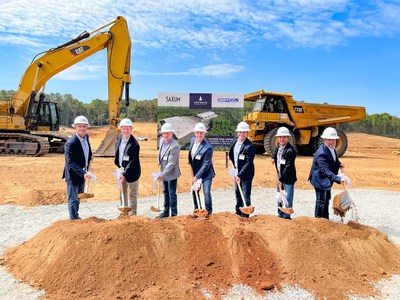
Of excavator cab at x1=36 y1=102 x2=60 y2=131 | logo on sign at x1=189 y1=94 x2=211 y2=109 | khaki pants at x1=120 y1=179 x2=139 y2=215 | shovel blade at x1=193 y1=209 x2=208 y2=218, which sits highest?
logo on sign at x1=189 y1=94 x2=211 y2=109

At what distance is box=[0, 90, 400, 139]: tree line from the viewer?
54.6 metres

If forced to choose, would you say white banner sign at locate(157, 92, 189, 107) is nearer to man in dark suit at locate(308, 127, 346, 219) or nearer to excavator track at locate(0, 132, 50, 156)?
excavator track at locate(0, 132, 50, 156)

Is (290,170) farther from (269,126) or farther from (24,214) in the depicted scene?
(269,126)

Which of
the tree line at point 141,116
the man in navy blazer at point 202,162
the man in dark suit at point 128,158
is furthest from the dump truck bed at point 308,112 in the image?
the tree line at point 141,116

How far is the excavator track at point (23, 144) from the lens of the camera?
15656 millimetres

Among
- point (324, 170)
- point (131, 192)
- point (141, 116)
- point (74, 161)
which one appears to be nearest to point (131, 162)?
point (131, 192)

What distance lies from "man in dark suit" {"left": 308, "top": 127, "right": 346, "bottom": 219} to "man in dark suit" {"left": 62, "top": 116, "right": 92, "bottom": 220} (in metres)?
3.41

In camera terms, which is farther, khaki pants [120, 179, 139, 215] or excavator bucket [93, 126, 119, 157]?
excavator bucket [93, 126, 119, 157]

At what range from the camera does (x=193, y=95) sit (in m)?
21.6

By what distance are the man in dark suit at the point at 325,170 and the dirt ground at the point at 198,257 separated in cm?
48

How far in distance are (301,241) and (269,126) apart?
13901 millimetres

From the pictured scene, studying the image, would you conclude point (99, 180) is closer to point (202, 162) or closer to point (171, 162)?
point (171, 162)

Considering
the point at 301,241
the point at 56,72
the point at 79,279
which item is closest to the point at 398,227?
the point at 301,241

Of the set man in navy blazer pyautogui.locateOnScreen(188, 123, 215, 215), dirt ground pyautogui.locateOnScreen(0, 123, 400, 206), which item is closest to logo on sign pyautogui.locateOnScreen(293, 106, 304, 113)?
dirt ground pyautogui.locateOnScreen(0, 123, 400, 206)
